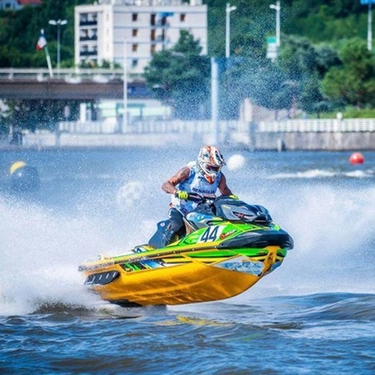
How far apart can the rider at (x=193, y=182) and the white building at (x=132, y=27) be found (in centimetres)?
11475

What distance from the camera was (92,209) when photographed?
24891 mm

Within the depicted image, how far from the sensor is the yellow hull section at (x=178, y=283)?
42.2ft

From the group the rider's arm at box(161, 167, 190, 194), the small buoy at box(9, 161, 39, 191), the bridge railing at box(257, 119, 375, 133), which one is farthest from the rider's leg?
the bridge railing at box(257, 119, 375, 133)

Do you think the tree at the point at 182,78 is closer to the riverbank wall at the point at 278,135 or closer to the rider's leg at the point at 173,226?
the riverbank wall at the point at 278,135

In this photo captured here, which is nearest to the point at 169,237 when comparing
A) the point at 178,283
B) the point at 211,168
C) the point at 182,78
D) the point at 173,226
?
the point at 173,226

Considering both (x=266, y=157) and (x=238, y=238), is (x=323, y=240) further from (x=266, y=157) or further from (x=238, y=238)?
(x=266, y=157)

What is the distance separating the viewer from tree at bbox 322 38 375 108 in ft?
239

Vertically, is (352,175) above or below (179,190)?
below

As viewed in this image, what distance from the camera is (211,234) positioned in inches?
504

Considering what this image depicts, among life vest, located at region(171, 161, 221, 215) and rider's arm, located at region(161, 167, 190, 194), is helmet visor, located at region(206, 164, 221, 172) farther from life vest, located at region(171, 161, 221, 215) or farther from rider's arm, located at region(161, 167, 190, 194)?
rider's arm, located at region(161, 167, 190, 194)

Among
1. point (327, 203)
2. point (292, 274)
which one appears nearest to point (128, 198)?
point (327, 203)

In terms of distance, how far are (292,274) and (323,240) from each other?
269 cm

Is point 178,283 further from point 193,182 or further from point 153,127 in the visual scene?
point 153,127

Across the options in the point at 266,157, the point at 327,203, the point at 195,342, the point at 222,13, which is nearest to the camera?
the point at 195,342
